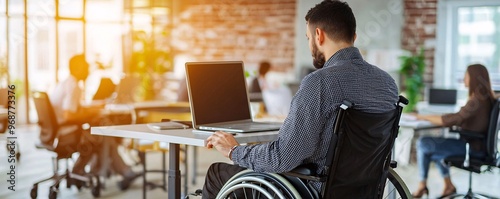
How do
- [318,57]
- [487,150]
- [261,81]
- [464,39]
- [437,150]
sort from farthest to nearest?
[464,39] → [261,81] → [437,150] → [487,150] → [318,57]

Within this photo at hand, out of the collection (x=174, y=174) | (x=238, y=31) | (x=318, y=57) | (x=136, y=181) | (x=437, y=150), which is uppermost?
(x=238, y=31)

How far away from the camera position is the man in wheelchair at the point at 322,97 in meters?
2.39

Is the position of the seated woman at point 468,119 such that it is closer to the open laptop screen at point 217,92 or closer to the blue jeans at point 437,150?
the blue jeans at point 437,150

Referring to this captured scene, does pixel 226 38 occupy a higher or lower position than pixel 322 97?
higher

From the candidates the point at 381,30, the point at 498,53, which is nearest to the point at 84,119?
the point at 381,30

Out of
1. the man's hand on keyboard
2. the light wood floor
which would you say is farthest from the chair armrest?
the man's hand on keyboard

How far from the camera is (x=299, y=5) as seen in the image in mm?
9305

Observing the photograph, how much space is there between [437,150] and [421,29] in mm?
3556

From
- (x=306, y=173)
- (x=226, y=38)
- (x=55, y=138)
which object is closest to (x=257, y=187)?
(x=306, y=173)

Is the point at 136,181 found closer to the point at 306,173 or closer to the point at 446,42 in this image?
the point at 306,173

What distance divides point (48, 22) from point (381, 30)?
15.7 ft

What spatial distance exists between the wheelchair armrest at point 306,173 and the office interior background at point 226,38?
5.73 metres

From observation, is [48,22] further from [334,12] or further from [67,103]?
[334,12]

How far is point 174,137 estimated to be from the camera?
9.26ft
